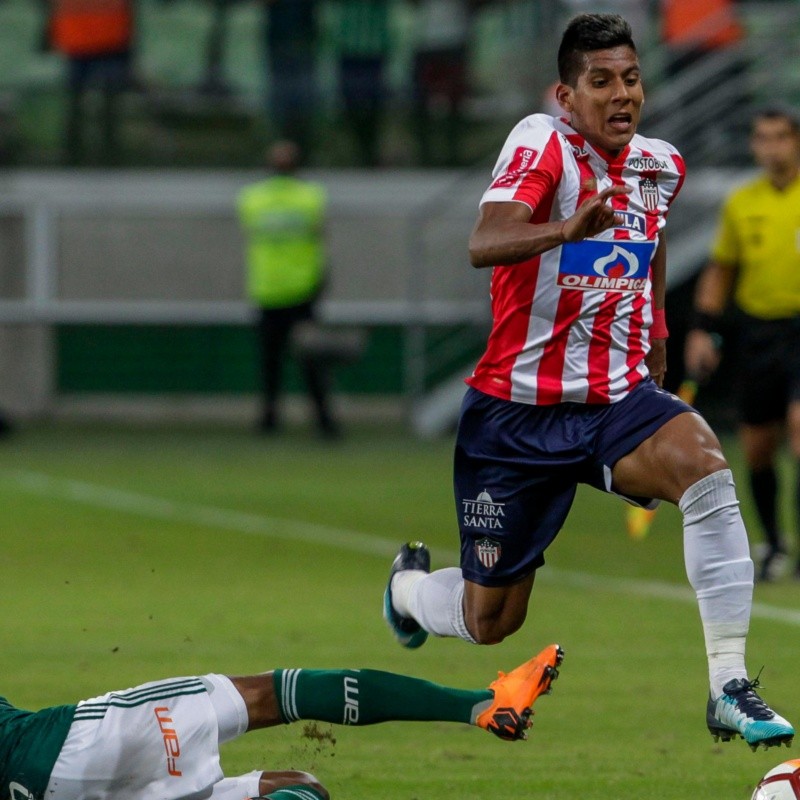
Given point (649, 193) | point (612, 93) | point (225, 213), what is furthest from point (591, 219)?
point (225, 213)

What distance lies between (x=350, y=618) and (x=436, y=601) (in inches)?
104

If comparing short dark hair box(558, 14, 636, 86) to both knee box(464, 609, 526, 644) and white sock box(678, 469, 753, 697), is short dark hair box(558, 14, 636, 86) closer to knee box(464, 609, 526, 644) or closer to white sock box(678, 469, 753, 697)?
white sock box(678, 469, 753, 697)

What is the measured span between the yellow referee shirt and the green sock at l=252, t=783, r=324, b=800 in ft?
17.9

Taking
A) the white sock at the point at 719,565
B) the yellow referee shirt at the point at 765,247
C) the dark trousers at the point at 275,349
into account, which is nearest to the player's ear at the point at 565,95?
the white sock at the point at 719,565

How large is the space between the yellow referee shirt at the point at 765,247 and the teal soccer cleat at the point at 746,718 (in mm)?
4941

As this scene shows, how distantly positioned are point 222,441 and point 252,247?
1922mm

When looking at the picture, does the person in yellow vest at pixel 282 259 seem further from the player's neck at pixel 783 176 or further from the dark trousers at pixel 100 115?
the player's neck at pixel 783 176

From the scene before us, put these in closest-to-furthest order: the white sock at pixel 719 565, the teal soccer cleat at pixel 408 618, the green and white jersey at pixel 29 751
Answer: the green and white jersey at pixel 29 751 → the white sock at pixel 719 565 → the teal soccer cleat at pixel 408 618

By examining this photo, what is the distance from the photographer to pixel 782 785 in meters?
4.77

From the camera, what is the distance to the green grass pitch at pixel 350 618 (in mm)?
6047

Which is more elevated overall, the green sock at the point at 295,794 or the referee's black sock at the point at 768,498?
the green sock at the point at 295,794

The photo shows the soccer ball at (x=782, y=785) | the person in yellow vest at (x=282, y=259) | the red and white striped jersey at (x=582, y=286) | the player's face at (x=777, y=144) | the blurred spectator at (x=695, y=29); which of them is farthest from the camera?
the blurred spectator at (x=695, y=29)

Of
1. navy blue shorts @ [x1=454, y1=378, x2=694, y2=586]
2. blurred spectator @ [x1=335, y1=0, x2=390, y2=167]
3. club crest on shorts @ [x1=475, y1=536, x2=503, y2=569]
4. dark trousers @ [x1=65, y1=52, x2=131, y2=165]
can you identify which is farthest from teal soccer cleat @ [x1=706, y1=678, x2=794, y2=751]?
dark trousers @ [x1=65, y1=52, x2=131, y2=165]

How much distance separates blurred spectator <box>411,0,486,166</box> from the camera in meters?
20.2
